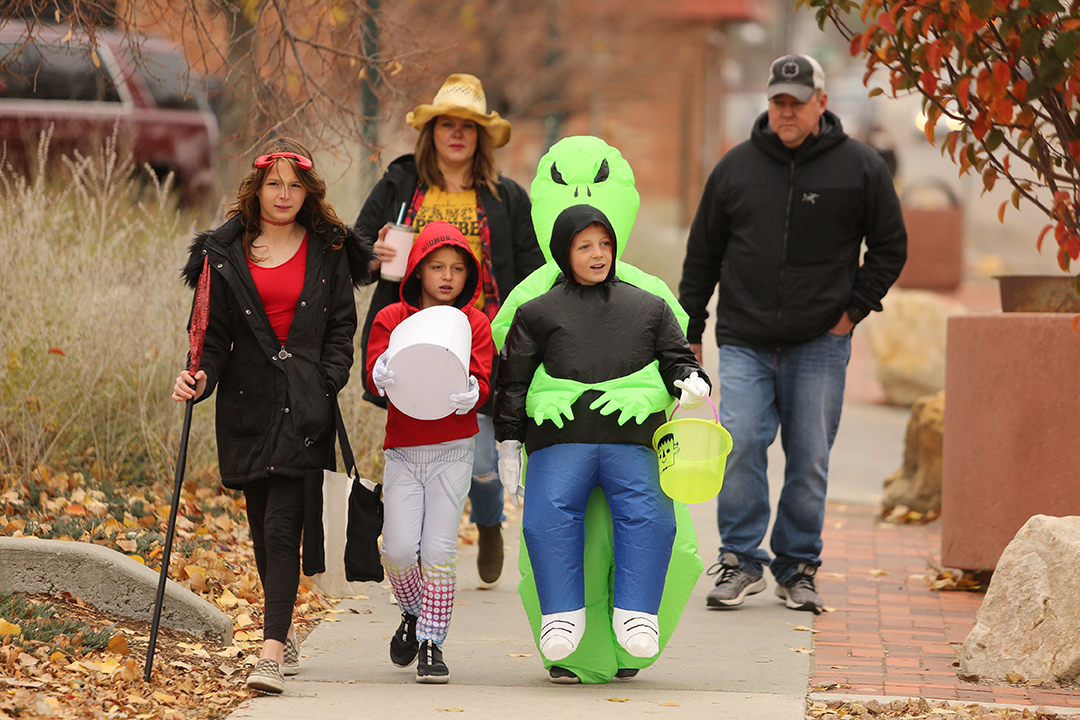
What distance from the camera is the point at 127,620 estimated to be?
4820 millimetres

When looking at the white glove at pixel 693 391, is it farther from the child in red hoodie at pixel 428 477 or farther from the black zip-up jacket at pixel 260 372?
the black zip-up jacket at pixel 260 372

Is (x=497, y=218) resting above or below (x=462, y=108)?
below

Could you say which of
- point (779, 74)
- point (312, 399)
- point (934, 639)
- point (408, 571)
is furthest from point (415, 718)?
point (779, 74)

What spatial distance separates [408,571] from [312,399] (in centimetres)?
69

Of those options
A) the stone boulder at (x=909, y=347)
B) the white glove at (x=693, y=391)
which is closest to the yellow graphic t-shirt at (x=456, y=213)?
the white glove at (x=693, y=391)

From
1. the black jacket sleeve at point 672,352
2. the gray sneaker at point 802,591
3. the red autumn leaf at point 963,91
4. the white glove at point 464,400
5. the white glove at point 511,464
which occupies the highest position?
the red autumn leaf at point 963,91

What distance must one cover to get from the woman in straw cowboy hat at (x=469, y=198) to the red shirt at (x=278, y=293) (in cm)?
107

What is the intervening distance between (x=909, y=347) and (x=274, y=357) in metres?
8.89

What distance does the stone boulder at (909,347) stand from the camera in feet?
39.4

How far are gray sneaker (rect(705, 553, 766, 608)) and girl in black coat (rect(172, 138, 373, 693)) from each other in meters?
2.11

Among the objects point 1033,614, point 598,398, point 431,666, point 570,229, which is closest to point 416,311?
point 570,229

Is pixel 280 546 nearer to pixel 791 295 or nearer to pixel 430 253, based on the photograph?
pixel 430 253

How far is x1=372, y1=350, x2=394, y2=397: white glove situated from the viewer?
433 cm

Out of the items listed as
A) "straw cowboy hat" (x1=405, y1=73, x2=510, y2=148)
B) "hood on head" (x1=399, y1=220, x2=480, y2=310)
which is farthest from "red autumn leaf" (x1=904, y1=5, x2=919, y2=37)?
"straw cowboy hat" (x1=405, y1=73, x2=510, y2=148)
